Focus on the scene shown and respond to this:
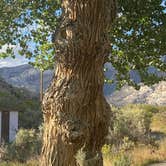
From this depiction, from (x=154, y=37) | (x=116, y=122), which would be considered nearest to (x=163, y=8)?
(x=154, y=37)

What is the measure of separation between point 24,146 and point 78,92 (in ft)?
77.0

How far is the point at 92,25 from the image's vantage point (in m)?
9.39

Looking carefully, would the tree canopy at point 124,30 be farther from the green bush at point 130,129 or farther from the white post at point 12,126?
the white post at point 12,126

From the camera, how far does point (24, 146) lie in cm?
3209

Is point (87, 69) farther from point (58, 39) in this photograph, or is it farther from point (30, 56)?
point (30, 56)

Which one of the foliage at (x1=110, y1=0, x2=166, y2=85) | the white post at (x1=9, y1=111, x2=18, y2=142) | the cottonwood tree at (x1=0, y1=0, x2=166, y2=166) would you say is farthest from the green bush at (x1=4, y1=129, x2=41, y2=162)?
the cottonwood tree at (x1=0, y1=0, x2=166, y2=166)

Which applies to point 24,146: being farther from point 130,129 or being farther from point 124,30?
point 124,30

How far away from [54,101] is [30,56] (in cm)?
874

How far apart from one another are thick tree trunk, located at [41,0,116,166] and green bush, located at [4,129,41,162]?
63.3ft

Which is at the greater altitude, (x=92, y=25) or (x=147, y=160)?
(x=92, y=25)

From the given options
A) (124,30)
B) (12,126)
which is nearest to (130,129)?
(12,126)

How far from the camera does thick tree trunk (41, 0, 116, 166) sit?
9.16 meters

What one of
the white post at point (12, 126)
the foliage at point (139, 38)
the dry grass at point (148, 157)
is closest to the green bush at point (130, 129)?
the dry grass at point (148, 157)

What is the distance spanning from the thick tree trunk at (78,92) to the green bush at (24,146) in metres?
19.3
